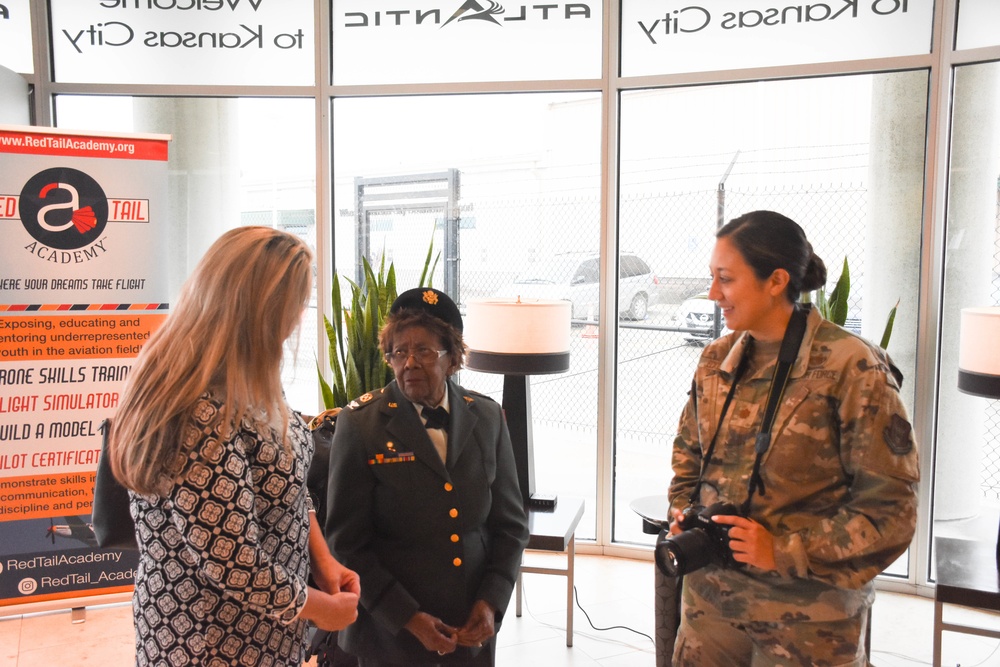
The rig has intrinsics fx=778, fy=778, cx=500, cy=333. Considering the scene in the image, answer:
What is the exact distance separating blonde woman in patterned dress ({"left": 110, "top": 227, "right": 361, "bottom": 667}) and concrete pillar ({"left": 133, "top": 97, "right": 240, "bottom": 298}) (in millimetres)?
3271

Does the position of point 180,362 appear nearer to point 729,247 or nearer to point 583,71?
point 729,247

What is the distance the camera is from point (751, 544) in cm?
160

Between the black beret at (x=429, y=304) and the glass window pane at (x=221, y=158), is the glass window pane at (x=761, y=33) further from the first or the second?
the black beret at (x=429, y=304)

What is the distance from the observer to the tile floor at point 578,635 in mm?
3246

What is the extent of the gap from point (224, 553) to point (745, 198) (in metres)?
3.53

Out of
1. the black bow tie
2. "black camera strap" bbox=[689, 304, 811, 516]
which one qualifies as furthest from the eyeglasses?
"black camera strap" bbox=[689, 304, 811, 516]

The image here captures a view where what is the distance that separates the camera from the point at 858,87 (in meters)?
3.88

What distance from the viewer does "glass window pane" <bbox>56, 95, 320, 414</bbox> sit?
14.4 ft

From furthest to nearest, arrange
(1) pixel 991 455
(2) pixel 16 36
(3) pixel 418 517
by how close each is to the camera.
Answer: (2) pixel 16 36, (1) pixel 991 455, (3) pixel 418 517

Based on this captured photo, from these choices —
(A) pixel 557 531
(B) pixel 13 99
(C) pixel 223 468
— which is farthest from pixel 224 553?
(B) pixel 13 99

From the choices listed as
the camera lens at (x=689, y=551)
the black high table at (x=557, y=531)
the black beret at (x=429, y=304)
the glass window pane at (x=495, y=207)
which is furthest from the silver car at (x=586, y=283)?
the camera lens at (x=689, y=551)

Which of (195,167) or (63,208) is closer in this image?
(63,208)

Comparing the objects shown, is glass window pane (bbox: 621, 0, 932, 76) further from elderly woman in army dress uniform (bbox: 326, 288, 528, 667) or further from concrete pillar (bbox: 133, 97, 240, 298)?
elderly woman in army dress uniform (bbox: 326, 288, 528, 667)

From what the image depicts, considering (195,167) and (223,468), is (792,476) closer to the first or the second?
(223,468)
